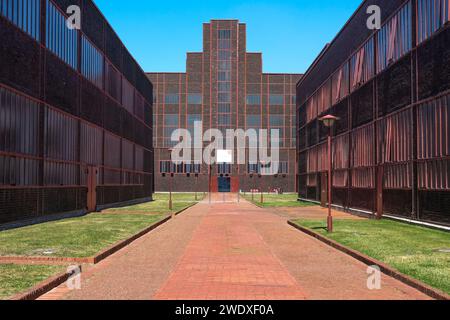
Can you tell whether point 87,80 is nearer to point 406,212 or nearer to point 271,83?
point 406,212

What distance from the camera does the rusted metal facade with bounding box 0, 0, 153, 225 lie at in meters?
21.0

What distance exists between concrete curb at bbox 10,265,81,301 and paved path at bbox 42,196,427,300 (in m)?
0.15

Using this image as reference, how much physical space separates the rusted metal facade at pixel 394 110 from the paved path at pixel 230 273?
778 cm

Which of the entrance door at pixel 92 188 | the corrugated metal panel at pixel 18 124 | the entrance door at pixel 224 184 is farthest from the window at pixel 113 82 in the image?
the entrance door at pixel 224 184

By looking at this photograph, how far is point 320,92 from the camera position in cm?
4425

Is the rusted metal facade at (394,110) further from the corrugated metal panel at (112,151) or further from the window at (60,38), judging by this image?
the window at (60,38)

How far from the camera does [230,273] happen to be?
1016cm

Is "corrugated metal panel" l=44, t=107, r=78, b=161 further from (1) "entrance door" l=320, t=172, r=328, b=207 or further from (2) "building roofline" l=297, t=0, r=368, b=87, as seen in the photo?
(1) "entrance door" l=320, t=172, r=328, b=207

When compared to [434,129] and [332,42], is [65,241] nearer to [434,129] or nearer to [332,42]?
[434,129]

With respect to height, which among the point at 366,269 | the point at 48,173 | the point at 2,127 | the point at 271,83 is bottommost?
the point at 366,269

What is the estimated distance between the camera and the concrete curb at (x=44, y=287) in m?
7.48
